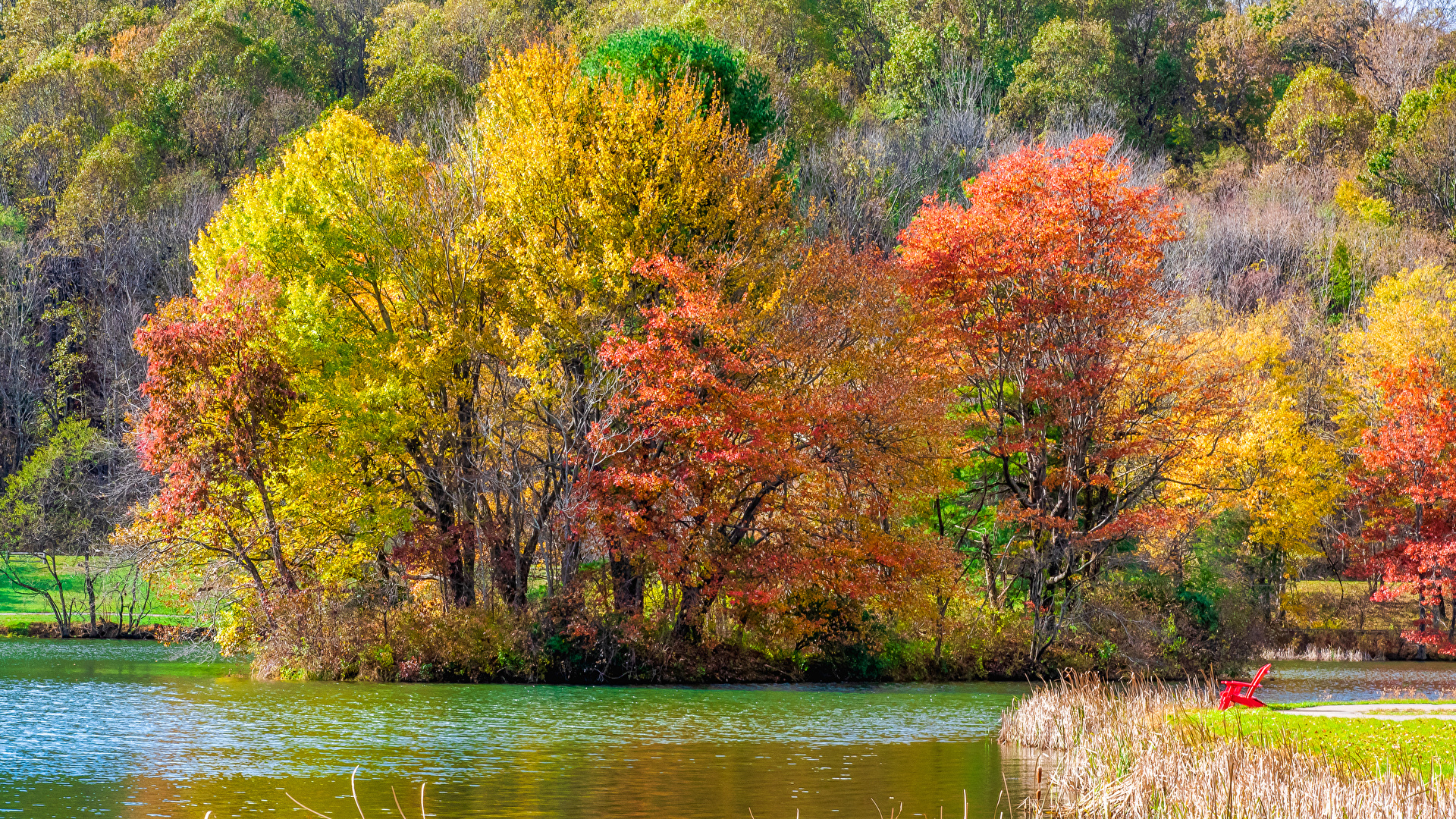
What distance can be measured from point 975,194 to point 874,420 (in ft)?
25.2

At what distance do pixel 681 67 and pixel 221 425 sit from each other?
15.9m

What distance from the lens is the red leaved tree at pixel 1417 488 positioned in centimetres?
4631

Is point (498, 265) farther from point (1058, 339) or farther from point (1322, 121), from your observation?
point (1322, 121)

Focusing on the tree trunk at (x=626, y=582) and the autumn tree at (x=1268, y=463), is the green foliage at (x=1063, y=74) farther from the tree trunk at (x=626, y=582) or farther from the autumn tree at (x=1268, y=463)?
the tree trunk at (x=626, y=582)

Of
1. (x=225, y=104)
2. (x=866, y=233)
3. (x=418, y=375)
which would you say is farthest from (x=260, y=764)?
(x=225, y=104)

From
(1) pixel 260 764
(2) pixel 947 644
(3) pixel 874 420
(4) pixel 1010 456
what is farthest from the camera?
(4) pixel 1010 456

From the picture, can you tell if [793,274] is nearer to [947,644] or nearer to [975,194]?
[975,194]

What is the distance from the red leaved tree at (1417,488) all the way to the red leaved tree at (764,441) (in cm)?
2279

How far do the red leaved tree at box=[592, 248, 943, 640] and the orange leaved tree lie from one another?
8.07 feet

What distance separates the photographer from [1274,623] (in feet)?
154

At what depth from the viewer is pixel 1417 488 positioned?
46.7 m

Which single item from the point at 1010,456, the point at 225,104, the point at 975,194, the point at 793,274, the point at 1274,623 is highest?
the point at 225,104

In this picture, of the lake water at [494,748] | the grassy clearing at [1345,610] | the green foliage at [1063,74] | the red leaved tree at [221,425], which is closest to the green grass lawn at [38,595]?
the red leaved tree at [221,425]

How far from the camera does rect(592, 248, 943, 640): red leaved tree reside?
102ft
